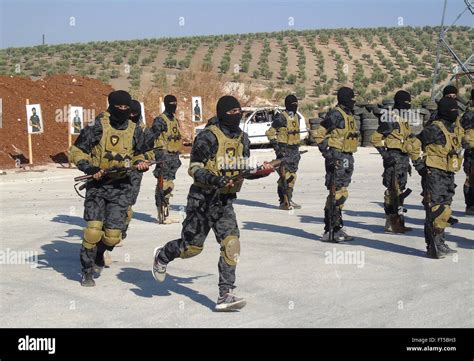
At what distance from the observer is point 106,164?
9.55m

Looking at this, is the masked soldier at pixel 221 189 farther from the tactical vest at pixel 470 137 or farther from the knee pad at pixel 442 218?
the tactical vest at pixel 470 137

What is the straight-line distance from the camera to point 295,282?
989 cm

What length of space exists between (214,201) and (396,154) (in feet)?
17.4

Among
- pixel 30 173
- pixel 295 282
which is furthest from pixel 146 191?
pixel 295 282

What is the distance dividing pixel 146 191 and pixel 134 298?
1069 cm

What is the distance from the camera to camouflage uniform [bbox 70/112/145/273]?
955 centimetres

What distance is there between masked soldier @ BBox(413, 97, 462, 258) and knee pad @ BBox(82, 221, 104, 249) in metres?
4.11

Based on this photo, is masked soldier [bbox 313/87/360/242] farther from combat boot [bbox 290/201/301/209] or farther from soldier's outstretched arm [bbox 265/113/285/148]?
soldier's outstretched arm [bbox 265/113/285/148]

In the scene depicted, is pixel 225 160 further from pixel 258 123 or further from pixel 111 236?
pixel 258 123

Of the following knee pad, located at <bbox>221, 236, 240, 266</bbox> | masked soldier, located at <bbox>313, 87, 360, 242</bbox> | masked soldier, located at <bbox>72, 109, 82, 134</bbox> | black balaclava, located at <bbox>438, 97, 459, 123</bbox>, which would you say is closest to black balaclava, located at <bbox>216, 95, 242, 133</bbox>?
knee pad, located at <bbox>221, 236, 240, 266</bbox>

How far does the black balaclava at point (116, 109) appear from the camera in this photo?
9465mm

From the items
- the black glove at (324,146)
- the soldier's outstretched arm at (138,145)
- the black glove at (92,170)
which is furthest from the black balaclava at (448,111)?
Answer: the black glove at (92,170)

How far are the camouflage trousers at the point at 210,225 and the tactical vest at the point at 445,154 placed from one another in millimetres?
3442
